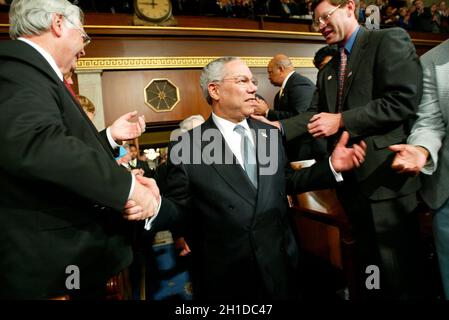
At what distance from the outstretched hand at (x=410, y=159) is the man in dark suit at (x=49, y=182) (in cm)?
104

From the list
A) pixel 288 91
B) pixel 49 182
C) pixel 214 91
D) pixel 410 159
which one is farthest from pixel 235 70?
pixel 288 91

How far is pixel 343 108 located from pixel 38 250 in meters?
1.60

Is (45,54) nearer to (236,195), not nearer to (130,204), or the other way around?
(130,204)

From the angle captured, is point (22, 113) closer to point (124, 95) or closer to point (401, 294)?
point (401, 294)

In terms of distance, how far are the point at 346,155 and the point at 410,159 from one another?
1.12ft

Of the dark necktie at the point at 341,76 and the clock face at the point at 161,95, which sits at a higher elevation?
the clock face at the point at 161,95

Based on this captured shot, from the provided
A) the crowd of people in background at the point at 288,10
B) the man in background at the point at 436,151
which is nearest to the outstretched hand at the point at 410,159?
the man in background at the point at 436,151

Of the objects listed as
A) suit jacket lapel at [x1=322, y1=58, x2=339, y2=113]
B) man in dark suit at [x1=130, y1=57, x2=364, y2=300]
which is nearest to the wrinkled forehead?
man in dark suit at [x1=130, y1=57, x2=364, y2=300]

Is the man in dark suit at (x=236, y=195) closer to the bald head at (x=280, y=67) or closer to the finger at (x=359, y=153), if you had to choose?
the finger at (x=359, y=153)

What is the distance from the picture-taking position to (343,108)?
1.66 m

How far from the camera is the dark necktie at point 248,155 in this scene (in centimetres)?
165

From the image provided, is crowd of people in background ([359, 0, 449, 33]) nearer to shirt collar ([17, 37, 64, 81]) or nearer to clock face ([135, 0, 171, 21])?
clock face ([135, 0, 171, 21])

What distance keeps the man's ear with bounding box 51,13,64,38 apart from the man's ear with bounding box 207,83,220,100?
0.87m

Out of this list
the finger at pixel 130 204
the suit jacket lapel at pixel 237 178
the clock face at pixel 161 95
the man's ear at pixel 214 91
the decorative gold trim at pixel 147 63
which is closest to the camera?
the finger at pixel 130 204
